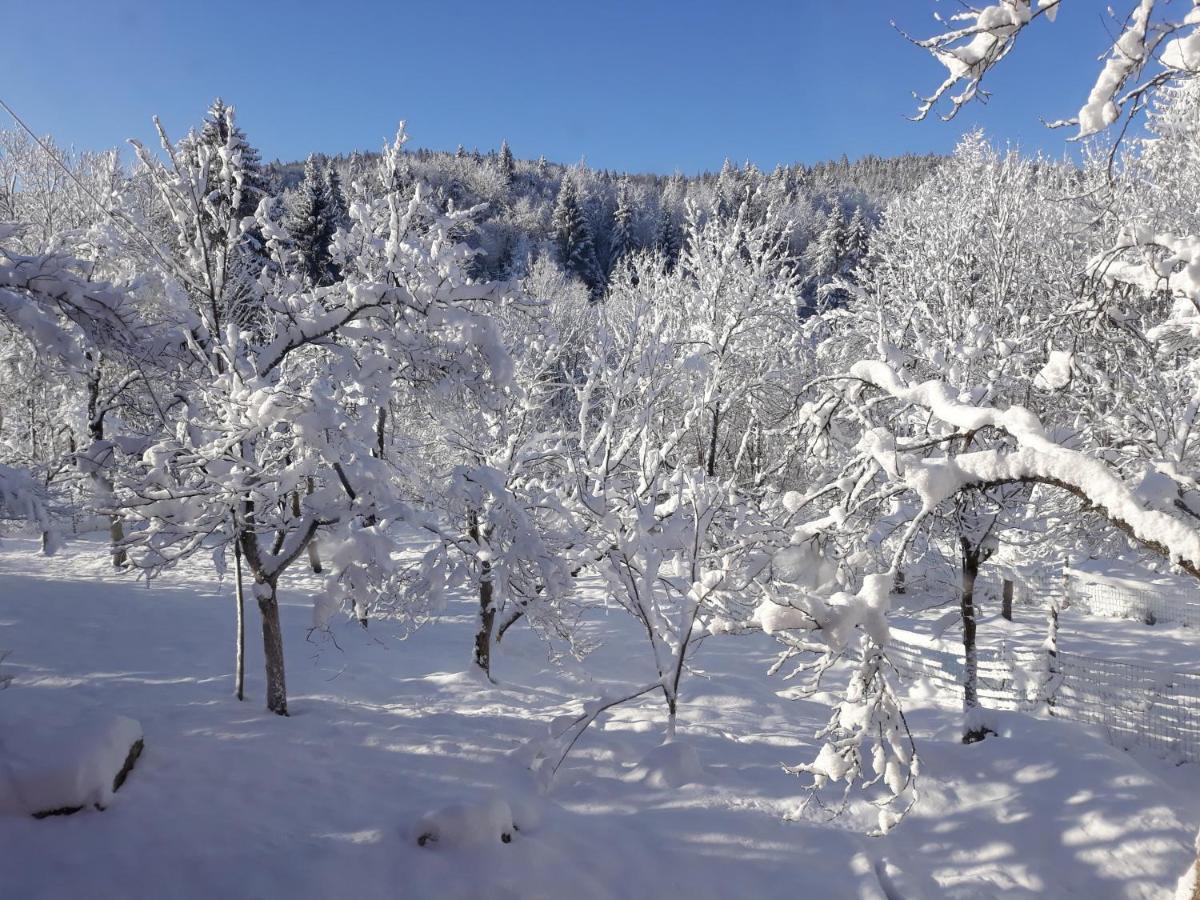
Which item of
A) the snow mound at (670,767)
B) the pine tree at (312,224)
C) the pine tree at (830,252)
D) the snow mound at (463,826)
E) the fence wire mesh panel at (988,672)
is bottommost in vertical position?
the fence wire mesh panel at (988,672)

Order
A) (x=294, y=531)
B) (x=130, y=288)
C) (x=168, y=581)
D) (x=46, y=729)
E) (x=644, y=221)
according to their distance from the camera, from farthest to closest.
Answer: (x=644, y=221), (x=168, y=581), (x=294, y=531), (x=130, y=288), (x=46, y=729)

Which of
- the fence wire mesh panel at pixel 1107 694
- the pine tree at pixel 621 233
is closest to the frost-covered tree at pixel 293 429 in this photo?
the fence wire mesh panel at pixel 1107 694

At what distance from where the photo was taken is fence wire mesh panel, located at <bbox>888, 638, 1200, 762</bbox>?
Result: 26.8ft

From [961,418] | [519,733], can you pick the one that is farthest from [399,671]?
[961,418]

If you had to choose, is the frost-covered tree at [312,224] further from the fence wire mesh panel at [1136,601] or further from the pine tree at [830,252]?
the fence wire mesh panel at [1136,601]

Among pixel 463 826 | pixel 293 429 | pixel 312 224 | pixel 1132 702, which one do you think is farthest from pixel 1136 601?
pixel 312 224

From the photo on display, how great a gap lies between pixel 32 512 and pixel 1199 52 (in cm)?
727

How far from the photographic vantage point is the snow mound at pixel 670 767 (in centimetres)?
596

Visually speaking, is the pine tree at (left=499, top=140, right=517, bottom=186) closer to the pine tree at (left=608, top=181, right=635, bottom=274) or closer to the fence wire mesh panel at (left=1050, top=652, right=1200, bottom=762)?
the pine tree at (left=608, top=181, right=635, bottom=274)

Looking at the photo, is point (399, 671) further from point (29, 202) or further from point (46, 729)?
point (29, 202)

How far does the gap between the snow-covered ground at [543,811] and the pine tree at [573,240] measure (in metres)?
54.6

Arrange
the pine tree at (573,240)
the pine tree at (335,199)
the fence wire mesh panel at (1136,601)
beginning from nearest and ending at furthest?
the fence wire mesh panel at (1136,601), the pine tree at (335,199), the pine tree at (573,240)

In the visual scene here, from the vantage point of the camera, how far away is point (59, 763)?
4.26 m

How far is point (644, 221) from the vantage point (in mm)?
74062
